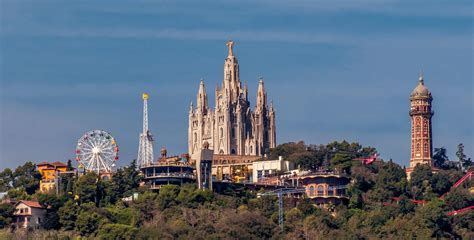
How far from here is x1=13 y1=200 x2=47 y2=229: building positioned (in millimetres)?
146125

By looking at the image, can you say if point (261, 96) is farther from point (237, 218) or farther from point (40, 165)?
point (237, 218)

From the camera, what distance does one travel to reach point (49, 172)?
165m

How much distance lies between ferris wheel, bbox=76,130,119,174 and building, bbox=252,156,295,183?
1392 centimetres

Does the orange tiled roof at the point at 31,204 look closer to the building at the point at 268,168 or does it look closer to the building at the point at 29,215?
the building at the point at 29,215

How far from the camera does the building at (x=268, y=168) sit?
167500 millimetres

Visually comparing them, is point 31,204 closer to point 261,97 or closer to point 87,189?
point 87,189

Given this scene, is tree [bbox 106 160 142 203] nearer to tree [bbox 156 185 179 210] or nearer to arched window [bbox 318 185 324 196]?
tree [bbox 156 185 179 210]

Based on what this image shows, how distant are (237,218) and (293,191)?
13.6 m

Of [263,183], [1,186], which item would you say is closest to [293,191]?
[263,183]

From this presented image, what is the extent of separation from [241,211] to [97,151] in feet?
82.2

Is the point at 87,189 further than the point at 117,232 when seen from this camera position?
Yes

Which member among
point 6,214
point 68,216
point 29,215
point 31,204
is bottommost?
point 68,216

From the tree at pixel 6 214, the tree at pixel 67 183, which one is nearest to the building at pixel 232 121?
the tree at pixel 67 183

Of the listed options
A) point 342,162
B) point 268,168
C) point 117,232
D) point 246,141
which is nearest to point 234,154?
point 246,141
